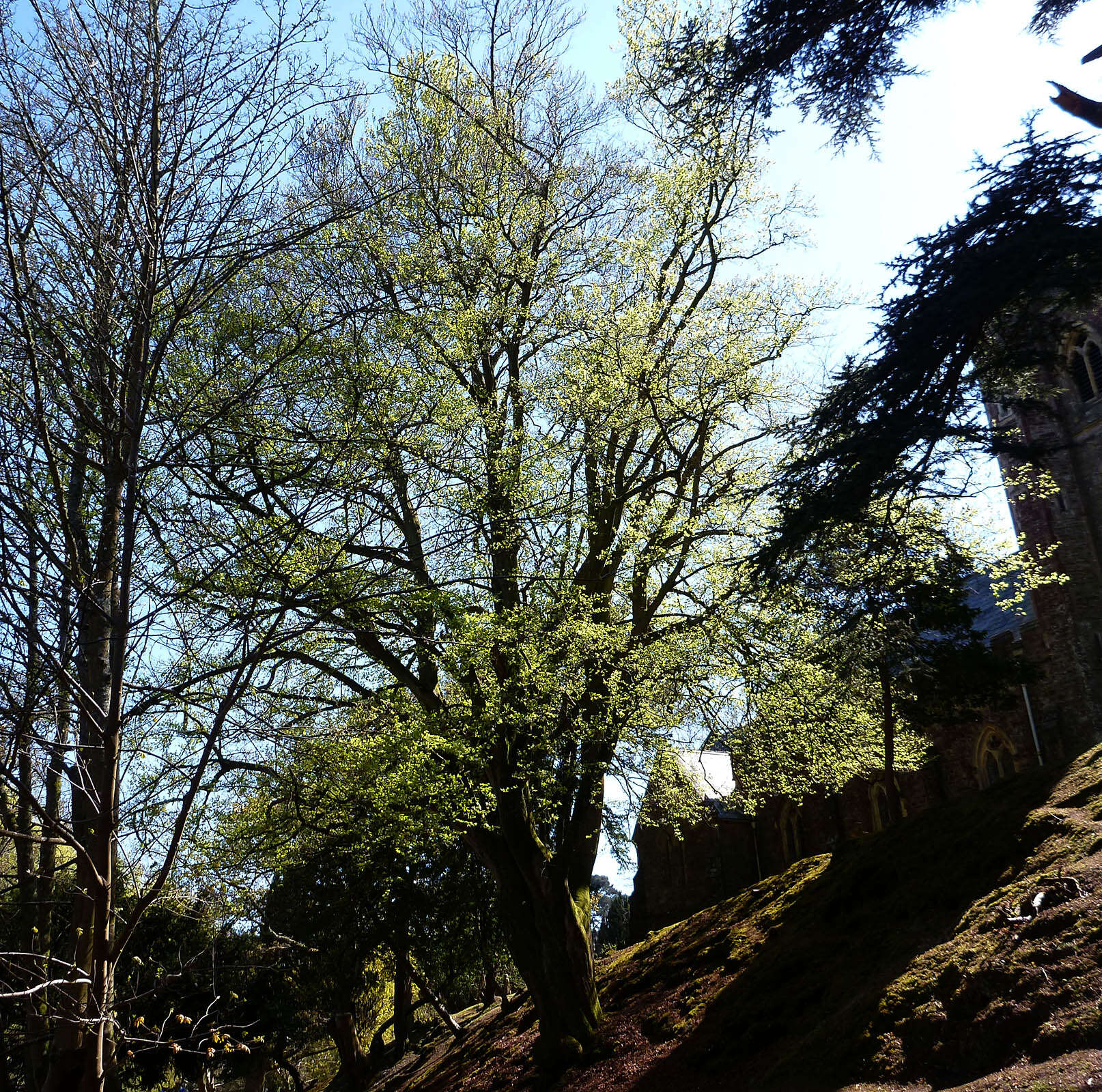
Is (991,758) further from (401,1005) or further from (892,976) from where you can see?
(401,1005)

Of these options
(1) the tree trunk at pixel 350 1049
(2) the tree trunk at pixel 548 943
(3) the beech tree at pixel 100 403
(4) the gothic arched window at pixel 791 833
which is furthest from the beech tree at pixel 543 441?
(4) the gothic arched window at pixel 791 833

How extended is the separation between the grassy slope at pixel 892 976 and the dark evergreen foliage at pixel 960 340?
4.79 meters

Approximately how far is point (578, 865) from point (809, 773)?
169 inches

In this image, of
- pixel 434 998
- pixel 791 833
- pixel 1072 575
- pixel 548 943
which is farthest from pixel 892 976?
pixel 791 833

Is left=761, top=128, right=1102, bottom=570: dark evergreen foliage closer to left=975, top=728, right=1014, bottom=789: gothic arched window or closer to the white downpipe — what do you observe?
the white downpipe

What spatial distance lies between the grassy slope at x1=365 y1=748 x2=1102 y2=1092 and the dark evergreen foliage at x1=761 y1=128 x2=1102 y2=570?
4.79 metres

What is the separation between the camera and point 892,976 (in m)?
10.8

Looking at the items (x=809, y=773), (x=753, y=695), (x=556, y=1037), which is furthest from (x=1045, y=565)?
(x=556, y=1037)

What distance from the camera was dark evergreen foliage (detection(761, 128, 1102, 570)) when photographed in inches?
262

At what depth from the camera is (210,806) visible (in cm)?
964

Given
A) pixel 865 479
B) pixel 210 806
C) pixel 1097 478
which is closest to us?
pixel 865 479

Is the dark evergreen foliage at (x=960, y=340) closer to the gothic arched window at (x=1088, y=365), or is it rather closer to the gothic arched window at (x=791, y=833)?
the gothic arched window at (x=1088, y=365)

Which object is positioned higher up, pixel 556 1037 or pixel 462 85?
pixel 462 85

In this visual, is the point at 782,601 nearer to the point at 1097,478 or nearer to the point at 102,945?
the point at 102,945
